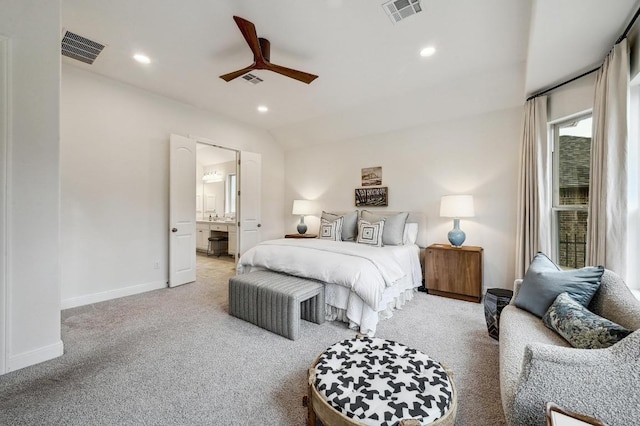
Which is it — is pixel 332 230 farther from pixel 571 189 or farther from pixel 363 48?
pixel 571 189

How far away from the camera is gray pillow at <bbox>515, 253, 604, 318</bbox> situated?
165 centimetres

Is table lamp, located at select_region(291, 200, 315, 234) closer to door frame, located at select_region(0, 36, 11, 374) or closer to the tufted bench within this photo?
the tufted bench

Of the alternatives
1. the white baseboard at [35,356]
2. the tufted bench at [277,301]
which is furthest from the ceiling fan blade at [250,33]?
the white baseboard at [35,356]

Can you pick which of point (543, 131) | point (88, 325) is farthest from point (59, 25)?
point (543, 131)

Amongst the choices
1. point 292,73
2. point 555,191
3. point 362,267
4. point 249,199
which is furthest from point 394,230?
point 249,199

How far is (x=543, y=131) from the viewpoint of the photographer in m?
3.02

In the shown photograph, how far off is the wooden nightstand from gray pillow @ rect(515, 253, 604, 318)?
1.43m

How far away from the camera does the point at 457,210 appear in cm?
354

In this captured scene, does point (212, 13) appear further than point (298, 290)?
No

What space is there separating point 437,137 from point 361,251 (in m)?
2.32

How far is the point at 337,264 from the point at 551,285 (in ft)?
5.40

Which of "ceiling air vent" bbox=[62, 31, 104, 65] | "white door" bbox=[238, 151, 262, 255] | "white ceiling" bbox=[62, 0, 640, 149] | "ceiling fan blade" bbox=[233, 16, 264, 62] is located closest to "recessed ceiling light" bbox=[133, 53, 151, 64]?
"white ceiling" bbox=[62, 0, 640, 149]

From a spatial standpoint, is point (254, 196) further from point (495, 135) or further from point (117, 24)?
point (495, 135)

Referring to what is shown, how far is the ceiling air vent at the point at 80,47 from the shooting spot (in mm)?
2637
